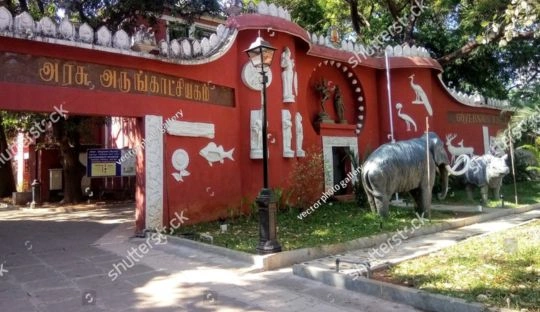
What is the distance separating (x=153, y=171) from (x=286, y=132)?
4.01 m

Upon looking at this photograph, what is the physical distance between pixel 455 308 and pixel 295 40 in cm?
979

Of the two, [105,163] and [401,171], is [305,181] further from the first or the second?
[105,163]

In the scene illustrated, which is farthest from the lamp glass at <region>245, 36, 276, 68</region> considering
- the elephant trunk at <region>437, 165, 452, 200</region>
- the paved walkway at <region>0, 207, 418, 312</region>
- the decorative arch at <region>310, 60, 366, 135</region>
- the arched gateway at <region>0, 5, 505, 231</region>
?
the decorative arch at <region>310, 60, 366, 135</region>

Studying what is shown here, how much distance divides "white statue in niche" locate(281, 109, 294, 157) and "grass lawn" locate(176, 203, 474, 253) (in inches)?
60.6

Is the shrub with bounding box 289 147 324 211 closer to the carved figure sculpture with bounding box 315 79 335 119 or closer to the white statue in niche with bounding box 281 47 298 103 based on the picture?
the white statue in niche with bounding box 281 47 298 103

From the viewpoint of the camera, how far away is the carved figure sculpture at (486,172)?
12750 mm

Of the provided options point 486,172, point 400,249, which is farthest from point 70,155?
point 486,172

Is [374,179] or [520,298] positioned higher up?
[374,179]

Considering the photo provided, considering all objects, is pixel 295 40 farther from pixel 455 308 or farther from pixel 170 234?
pixel 455 308

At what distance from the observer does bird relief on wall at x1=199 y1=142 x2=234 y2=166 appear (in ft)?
35.0

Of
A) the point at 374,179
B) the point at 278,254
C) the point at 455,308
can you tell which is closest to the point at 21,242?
the point at 278,254

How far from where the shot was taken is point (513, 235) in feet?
27.4

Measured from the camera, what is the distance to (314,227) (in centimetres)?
971

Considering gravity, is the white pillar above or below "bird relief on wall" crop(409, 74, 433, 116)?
below
